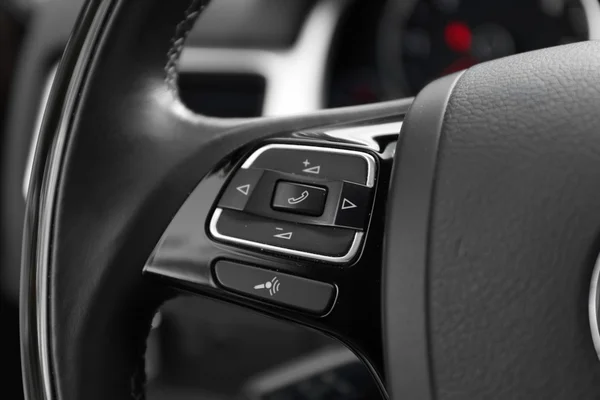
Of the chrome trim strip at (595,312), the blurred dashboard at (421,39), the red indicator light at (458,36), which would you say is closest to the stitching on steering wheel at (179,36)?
the chrome trim strip at (595,312)

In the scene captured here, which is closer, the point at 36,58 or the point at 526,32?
the point at 36,58

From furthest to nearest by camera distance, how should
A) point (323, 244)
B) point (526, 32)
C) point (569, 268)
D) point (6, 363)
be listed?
1. point (526, 32)
2. point (6, 363)
3. point (323, 244)
4. point (569, 268)

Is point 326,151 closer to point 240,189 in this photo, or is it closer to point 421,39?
point 240,189

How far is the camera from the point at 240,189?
0.56 m

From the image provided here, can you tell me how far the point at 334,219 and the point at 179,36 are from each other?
20cm

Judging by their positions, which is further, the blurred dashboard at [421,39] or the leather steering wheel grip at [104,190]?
the blurred dashboard at [421,39]

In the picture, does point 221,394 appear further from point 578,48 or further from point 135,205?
point 578,48

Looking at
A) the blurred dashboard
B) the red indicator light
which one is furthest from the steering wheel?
the red indicator light

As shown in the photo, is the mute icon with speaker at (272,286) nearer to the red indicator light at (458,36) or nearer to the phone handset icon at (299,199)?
the phone handset icon at (299,199)

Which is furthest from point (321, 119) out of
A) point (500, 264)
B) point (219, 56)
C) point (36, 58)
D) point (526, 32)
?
point (526, 32)

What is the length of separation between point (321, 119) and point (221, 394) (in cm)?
103

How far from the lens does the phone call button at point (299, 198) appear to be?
0.53m

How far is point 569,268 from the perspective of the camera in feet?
1.35

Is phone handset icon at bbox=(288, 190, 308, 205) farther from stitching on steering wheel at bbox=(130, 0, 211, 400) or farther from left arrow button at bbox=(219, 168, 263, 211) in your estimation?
stitching on steering wheel at bbox=(130, 0, 211, 400)
